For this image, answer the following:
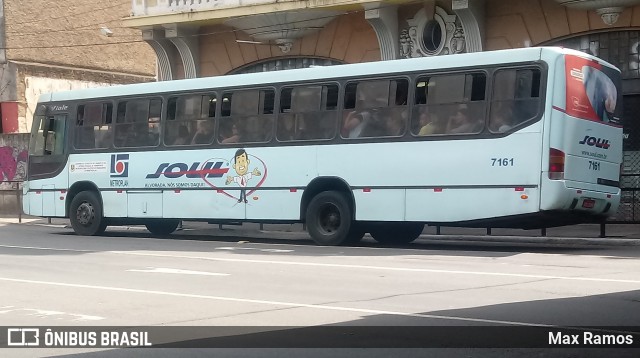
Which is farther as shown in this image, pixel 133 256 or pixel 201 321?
pixel 133 256

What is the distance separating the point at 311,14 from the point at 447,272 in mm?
14454

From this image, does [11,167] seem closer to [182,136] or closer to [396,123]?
[182,136]

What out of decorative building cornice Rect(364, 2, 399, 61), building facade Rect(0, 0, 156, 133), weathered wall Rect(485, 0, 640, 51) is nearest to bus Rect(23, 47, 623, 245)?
weathered wall Rect(485, 0, 640, 51)

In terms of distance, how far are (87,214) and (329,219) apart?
6.71 m

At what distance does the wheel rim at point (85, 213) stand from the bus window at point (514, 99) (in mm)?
10233

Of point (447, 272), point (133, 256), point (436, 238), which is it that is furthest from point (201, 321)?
point (436, 238)

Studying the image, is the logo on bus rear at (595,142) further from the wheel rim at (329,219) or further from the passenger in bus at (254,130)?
the passenger in bus at (254,130)

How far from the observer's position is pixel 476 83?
18.4 meters

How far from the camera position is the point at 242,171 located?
2169 centimetres

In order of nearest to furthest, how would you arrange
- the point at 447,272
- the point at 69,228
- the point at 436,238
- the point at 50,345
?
the point at 50,345
the point at 447,272
the point at 436,238
the point at 69,228

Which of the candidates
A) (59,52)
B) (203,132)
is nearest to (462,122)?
(203,132)

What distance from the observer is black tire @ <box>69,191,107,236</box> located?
24469 millimetres

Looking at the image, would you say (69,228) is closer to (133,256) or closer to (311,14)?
(311,14)

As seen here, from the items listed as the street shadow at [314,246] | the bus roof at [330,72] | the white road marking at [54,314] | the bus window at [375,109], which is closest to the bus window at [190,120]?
the bus roof at [330,72]
